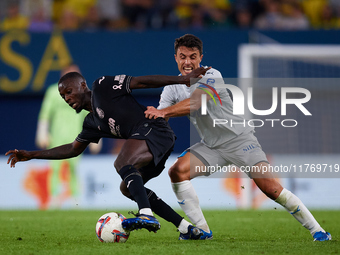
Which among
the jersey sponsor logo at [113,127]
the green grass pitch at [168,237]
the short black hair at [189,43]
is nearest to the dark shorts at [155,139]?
the jersey sponsor logo at [113,127]

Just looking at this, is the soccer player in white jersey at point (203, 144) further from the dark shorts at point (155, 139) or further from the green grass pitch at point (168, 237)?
the green grass pitch at point (168, 237)

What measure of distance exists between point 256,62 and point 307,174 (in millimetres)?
2305

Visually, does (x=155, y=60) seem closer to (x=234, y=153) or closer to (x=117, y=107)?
(x=234, y=153)

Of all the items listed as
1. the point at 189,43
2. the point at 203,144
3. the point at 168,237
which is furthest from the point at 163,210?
the point at 189,43

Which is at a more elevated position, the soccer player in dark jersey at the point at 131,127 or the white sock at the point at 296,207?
the soccer player in dark jersey at the point at 131,127

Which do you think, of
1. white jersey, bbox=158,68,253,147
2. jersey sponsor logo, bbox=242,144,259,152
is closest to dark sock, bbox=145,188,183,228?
white jersey, bbox=158,68,253,147

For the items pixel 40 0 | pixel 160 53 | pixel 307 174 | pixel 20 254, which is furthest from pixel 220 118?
pixel 40 0

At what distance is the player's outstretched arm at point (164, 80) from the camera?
5016mm

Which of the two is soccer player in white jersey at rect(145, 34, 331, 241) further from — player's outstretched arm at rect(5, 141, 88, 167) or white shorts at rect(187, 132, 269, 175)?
player's outstretched arm at rect(5, 141, 88, 167)

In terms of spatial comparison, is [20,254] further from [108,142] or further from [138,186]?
[108,142]

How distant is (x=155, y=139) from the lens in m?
5.25

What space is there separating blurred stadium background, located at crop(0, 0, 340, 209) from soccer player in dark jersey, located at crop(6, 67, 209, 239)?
194 inches

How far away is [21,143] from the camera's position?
12.4 metres

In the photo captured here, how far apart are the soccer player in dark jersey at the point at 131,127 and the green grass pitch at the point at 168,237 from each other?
1.27 ft
